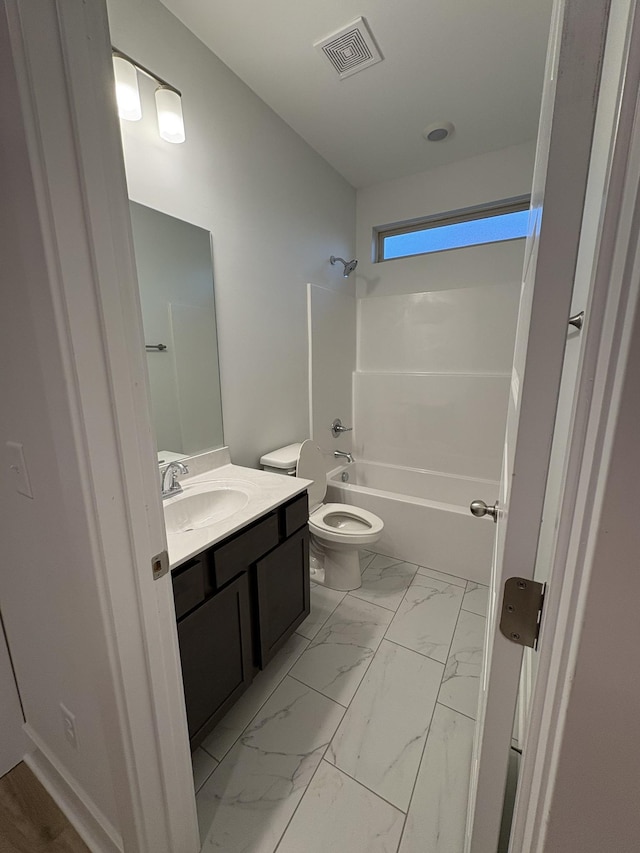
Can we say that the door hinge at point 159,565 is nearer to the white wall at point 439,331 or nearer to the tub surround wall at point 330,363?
the tub surround wall at point 330,363

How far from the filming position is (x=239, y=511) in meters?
1.32

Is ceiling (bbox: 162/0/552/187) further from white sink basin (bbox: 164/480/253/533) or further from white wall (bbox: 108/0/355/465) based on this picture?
white sink basin (bbox: 164/480/253/533)

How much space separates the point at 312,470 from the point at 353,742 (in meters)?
1.28

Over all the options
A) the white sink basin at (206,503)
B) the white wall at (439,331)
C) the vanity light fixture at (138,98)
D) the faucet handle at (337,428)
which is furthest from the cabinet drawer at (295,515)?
the white wall at (439,331)

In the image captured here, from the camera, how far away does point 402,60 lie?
164 centimetres

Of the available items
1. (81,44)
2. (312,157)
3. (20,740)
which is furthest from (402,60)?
(20,740)

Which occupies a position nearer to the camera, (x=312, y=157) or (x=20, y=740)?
(x=20, y=740)

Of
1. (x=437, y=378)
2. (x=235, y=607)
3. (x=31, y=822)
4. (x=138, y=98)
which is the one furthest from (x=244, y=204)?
(x=31, y=822)

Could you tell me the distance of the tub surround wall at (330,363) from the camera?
2459mm

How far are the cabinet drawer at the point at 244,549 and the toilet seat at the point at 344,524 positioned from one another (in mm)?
597

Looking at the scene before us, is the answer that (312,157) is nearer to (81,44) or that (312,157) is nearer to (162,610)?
(81,44)

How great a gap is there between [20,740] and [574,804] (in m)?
1.71

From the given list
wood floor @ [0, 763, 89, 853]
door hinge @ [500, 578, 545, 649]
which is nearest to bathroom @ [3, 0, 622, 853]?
wood floor @ [0, 763, 89, 853]

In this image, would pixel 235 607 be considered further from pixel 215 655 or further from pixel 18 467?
pixel 18 467
